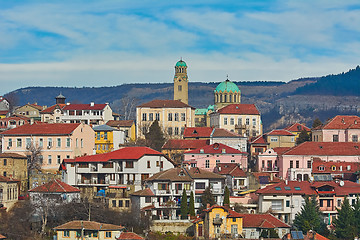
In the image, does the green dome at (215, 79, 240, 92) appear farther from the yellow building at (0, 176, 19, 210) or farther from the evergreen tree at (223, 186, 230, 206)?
the yellow building at (0, 176, 19, 210)

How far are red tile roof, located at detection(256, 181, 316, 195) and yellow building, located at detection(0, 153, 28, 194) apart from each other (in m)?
22.8

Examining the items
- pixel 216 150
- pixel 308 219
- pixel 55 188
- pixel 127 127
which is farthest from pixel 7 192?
pixel 127 127

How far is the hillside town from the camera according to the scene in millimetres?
67250

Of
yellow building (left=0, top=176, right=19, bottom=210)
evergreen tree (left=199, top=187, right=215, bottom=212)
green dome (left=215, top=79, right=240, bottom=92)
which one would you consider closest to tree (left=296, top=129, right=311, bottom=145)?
evergreen tree (left=199, top=187, right=215, bottom=212)

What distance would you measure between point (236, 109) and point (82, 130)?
3289 centimetres

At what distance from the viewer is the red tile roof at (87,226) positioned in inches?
2554

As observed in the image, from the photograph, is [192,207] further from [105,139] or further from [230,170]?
[105,139]

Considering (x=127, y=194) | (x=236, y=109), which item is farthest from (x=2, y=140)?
(x=236, y=109)

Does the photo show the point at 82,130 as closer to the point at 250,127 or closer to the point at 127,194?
the point at 127,194

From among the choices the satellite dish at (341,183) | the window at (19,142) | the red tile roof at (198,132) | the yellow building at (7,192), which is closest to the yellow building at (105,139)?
the window at (19,142)

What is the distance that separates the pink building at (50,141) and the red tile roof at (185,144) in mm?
11314

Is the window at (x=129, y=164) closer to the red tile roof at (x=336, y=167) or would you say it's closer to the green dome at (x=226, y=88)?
the red tile roof at (x=336, y=167)

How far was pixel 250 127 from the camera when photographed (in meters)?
112

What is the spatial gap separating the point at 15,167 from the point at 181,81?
81.1 meters
